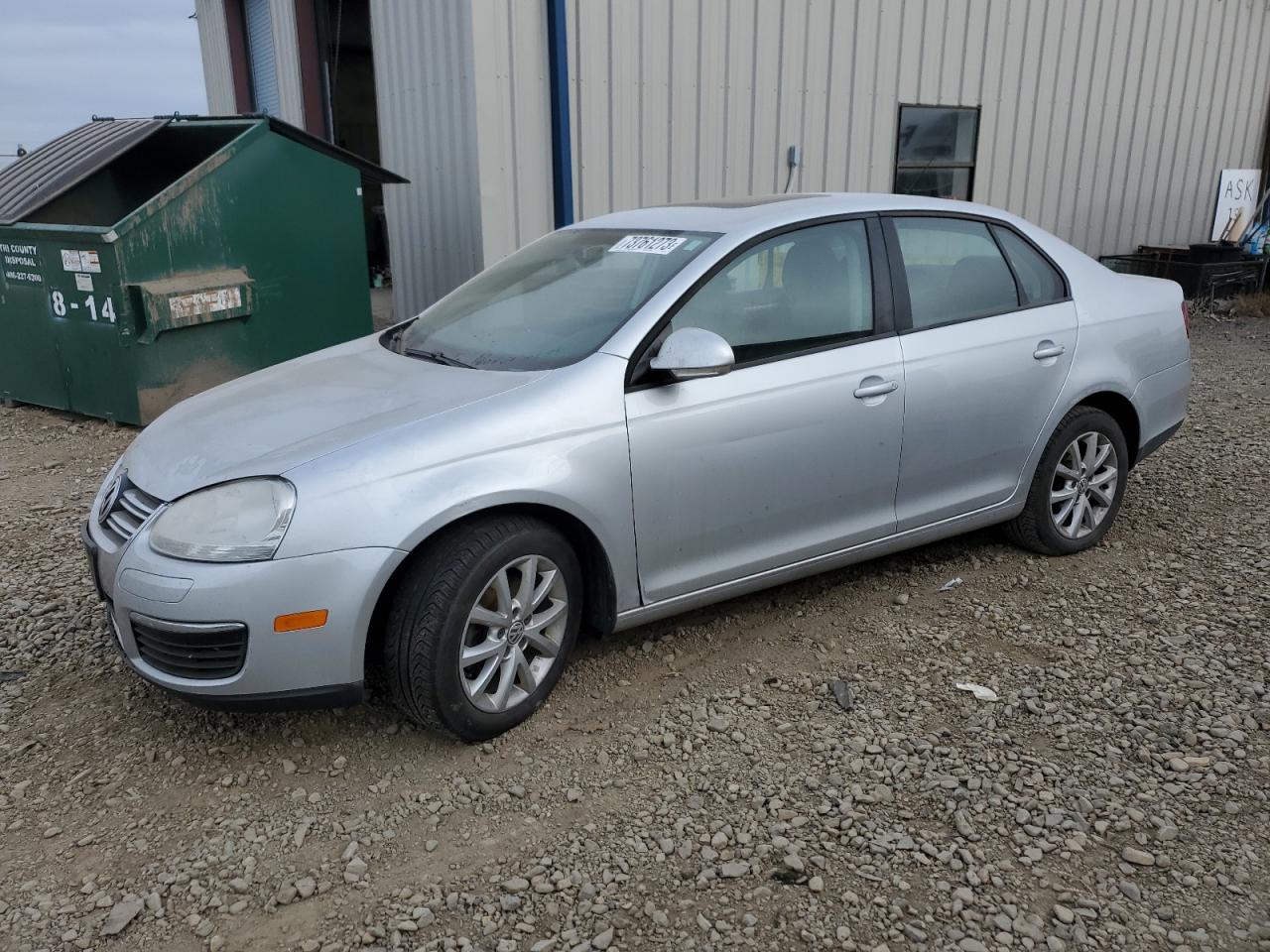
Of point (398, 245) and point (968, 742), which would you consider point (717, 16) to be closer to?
point (398, 245)

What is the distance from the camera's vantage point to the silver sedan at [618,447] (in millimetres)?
2805

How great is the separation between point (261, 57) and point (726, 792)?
12412 mm

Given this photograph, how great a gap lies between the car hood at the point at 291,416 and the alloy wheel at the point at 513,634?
542 millimetres

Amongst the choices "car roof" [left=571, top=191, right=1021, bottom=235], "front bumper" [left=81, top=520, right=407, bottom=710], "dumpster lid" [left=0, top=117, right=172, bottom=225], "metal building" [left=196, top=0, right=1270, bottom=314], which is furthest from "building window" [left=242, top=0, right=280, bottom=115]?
"front bumper" [left=81, top=520, right=407, bottom=710]

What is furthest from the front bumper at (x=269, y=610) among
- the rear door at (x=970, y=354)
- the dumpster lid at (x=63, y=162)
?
the dumpster lid at (x=63, y=162)

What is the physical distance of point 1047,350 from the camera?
414 centimetres

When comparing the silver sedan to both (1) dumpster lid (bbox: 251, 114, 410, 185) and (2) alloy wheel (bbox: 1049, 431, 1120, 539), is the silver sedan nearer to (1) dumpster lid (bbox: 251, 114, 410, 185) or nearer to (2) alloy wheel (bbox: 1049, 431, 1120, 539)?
(2) alloy wheel (bbox: 1049, 431, 1120, 539)

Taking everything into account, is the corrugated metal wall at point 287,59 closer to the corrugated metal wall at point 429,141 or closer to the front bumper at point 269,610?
the corrugated metal wall at point 429,141

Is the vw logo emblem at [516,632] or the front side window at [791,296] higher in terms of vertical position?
the front side window at [791,296]

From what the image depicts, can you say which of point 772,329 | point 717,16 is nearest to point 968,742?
point 772,329

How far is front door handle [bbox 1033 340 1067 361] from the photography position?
4117 millimetres

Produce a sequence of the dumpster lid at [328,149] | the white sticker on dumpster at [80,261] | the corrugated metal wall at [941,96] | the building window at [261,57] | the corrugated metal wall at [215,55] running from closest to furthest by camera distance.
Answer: the white sticker on dumpster at [80,261] → the dumpster lid at [328,149] → the corrugated metal wall at [941,96] → the building window at [261,57] → the corrugated metal wall at [215,55]

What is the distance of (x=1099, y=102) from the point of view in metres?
11.2

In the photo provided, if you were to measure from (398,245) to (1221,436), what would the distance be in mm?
6707
